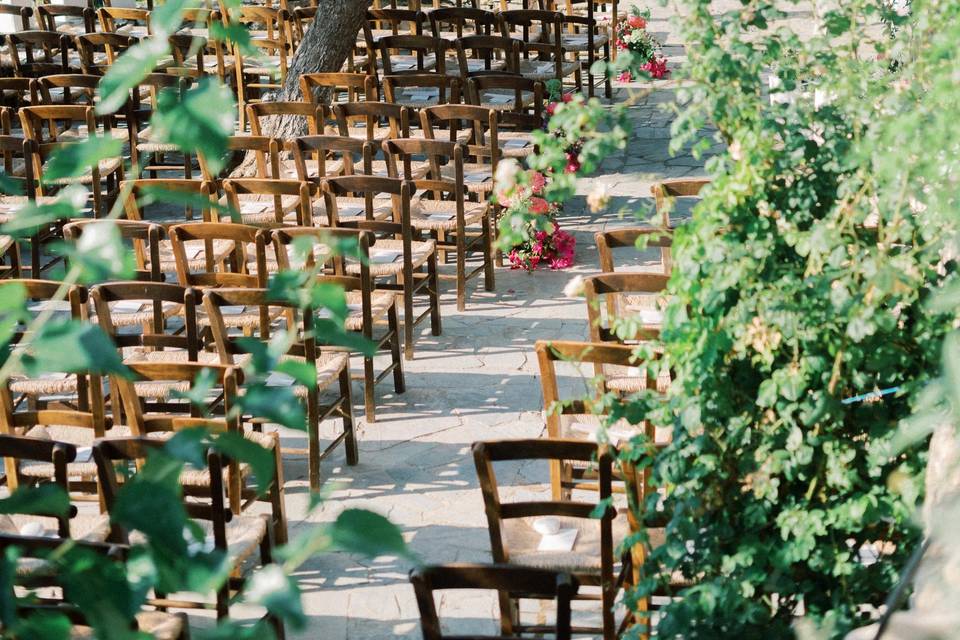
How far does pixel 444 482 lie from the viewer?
19.0 ft

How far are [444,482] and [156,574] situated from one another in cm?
484

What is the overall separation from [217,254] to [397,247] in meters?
0.98

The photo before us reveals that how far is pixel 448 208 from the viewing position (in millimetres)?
7781

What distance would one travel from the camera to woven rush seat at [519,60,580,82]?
1107cm

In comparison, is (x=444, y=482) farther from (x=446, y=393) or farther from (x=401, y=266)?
(x=401, y=266)

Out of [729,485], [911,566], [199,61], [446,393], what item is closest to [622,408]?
[729,485]

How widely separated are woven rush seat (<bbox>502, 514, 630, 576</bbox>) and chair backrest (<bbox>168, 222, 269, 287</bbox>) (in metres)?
1.87

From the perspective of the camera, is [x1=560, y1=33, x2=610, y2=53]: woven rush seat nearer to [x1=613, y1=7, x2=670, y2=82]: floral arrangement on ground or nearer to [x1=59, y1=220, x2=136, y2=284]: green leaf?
[x1=613, y1=7, x2=670, y2=82]: floral arrangement on ground

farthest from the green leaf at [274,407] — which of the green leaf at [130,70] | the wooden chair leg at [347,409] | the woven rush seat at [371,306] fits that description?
the woven rush seat at [371,306]

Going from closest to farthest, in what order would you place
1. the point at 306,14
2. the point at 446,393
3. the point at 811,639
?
the point at 811,639 < the point at 446,393 < the point at 306,14

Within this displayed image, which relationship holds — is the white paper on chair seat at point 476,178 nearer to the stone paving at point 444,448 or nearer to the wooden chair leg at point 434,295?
the stone paving at point 444,448

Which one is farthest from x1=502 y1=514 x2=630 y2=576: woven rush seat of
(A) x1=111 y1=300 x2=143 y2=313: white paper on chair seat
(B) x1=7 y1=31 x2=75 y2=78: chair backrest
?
(B) x1=7 y1=31 x2=75 y2=78: chair backrest

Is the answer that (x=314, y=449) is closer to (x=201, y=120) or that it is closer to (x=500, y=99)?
(x=201, y=120)

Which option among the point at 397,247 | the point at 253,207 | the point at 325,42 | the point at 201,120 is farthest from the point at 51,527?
the point at 325,42
